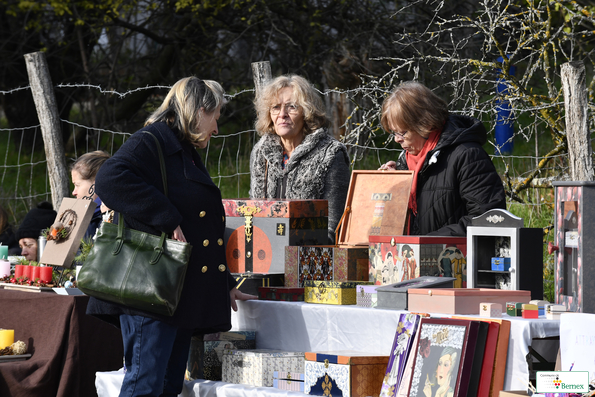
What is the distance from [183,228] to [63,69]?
7847mm

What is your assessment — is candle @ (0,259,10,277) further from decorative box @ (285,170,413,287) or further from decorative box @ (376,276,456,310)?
decorative box @ (376,276,456,310)

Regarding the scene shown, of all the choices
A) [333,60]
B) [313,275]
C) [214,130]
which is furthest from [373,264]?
[333,60]

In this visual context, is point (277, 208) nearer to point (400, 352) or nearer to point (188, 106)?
point (188, 106)

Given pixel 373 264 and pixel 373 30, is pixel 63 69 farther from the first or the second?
pixel 373 264

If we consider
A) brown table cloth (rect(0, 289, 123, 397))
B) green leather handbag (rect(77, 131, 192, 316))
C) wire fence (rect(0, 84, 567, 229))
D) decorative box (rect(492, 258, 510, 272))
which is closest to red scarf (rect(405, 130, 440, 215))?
decorative box (rect(492, 258, 510, 272))

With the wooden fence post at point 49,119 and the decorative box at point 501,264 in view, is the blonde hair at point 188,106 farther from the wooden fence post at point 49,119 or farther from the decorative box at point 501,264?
the wooden fence post at point 49,119

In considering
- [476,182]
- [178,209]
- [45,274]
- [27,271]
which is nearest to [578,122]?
[476,182]

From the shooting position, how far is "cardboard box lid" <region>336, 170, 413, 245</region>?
2740 mm

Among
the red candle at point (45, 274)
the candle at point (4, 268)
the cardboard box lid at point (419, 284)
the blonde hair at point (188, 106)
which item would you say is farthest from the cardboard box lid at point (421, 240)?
the candle at point (4, 268)

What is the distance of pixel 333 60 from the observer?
6660 mm

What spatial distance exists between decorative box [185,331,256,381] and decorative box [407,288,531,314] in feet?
2.37

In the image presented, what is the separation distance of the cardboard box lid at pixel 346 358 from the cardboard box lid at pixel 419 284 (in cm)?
22

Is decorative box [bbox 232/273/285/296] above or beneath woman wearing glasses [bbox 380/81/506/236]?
beneath

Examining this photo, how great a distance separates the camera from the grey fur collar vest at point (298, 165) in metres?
3.23
